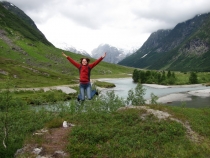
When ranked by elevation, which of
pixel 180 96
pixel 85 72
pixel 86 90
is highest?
pixel 85 72

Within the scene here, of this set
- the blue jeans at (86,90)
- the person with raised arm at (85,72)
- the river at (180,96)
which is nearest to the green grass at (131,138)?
the blue jeans at (86,90)

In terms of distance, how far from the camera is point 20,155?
15219 mm

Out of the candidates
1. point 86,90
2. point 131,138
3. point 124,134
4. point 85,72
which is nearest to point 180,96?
point 86,90

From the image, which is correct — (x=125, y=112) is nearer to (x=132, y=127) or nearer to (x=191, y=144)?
(x=132, y=127)

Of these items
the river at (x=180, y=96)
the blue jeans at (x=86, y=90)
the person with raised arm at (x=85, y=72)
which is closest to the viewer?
the person with raised arm at (x=85, y=72)

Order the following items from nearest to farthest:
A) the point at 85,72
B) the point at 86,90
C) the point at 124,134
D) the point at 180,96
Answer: the point at 124,134
the point at 85,72
the point at 86,90
the point at 180,96

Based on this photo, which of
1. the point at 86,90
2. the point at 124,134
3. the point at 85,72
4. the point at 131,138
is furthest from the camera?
the point at 86,90

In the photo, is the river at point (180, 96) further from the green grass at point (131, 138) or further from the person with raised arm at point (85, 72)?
the person with raised arm at point (85, 72)

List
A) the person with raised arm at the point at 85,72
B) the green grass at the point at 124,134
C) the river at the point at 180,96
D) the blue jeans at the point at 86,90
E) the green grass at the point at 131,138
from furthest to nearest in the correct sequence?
the river at the point at 180,96
the blue jeans at the point at 86,90
the person with raised arm at the point at 85,72
the green grass at the point at 124,134
the green grass at the point at 131,138

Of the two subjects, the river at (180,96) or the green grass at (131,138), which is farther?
the river at (180,96)

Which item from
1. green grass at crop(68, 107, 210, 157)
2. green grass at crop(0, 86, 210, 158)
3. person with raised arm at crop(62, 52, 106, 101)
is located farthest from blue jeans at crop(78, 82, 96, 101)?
green grass at crop(68, 107, 210, 157)

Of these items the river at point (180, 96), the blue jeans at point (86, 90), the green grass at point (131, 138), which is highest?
the blue jeans at point (86, 90)

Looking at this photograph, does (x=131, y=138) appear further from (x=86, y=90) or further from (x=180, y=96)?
(x=180, y=96)

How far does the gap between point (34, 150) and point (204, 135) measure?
13.8 meters
